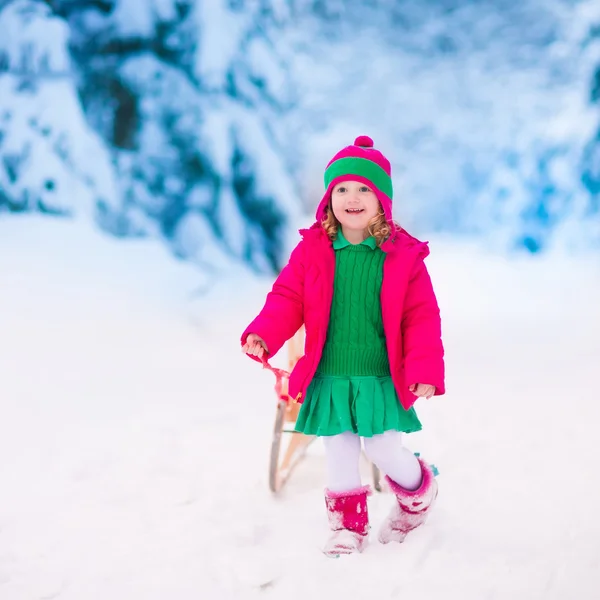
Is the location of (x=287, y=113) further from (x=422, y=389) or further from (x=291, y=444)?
(x=422, y=389)

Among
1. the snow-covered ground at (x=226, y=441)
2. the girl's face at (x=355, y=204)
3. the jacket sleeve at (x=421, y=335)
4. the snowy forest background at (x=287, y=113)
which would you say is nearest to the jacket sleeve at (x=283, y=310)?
the girl's face at (x=355, y=204)

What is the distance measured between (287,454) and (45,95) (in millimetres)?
2379

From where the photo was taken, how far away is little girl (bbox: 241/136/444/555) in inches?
53.8

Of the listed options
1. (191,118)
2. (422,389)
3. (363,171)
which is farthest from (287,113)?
(422,389)

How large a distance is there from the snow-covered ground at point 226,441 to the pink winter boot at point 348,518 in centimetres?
4

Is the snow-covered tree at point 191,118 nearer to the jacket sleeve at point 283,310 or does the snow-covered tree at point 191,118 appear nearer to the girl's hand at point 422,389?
the jacket sleeve at point 283,310

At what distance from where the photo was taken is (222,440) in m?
2.16

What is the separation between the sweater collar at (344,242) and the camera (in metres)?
1.40

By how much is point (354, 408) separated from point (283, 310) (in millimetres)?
257

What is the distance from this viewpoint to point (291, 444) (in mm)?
1933

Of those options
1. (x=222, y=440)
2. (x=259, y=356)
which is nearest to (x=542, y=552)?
(x=259, y=356)

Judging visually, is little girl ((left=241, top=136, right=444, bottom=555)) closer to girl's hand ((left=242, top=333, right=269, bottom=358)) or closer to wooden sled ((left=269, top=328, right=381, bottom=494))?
girl's hand ((left=242, top=333, right=269, bottom=358))

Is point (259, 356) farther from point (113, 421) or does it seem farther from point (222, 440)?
point (113, 421)

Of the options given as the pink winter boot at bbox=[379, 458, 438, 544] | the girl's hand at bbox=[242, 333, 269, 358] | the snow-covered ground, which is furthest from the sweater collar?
the snow-covered ground
